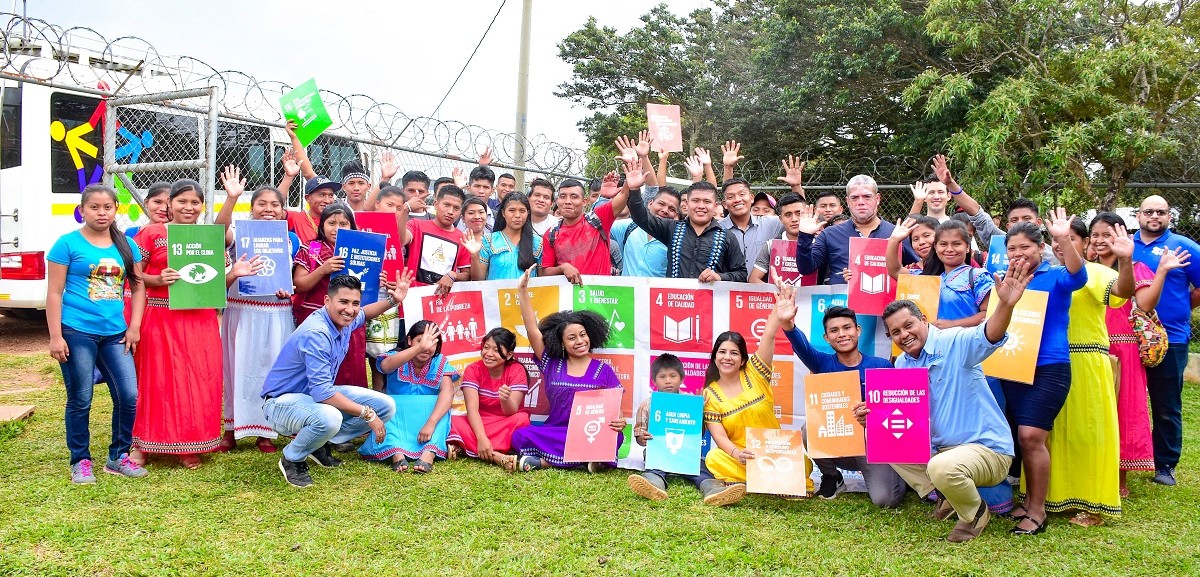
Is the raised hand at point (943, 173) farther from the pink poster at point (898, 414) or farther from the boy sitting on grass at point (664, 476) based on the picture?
the boy sitting on grass at point (664, 476)

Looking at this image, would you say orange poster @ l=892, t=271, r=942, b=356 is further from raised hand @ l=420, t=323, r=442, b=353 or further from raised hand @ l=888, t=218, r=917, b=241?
raised hand @ l=420, t=323, r=442, b=353

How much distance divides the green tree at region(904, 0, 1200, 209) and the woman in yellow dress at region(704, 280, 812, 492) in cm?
668

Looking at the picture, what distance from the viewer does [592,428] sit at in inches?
222

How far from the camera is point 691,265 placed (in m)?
6.02

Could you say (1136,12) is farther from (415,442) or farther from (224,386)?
(224,386)

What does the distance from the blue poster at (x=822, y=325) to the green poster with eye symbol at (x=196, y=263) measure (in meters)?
3.89

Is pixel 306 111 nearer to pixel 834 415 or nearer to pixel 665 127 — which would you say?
pixel 665 127

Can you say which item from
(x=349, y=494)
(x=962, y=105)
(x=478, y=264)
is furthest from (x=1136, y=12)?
(x=349, y=494)

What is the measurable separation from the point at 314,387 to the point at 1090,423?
4.44 m

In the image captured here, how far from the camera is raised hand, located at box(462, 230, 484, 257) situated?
605 cm

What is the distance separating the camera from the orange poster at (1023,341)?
4590mm

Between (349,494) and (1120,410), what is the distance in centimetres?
486

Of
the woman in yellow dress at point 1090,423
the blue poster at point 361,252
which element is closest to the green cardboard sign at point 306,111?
the blue poster at point 361,252

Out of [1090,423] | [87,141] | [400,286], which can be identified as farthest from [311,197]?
[1090,423]
